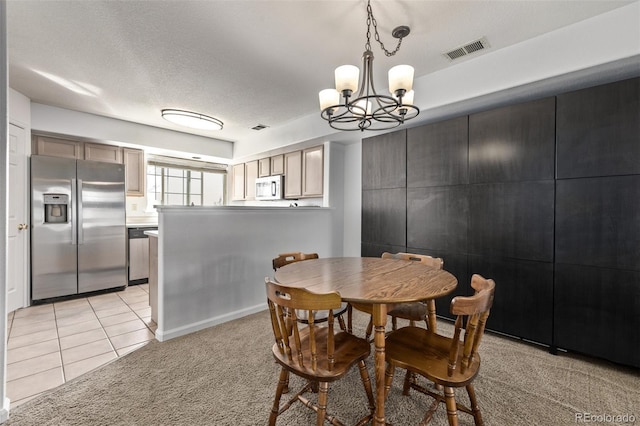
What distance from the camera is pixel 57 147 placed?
400 centimetres

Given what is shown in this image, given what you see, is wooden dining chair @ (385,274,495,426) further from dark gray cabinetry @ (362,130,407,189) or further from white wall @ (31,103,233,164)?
white wall @ (31,103,233,164)

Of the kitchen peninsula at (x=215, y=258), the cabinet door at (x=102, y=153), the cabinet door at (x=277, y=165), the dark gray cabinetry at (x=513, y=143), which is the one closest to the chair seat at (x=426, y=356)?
the dark gray cabinetry at (x=513, y=143)

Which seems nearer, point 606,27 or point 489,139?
point 606,27

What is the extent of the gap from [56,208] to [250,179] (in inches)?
115

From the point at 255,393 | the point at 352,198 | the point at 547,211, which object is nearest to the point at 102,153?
the point at 352,198

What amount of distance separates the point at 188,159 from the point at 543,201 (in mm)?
5607

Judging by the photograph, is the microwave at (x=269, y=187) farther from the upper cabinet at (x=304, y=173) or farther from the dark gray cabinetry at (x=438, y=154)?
the dark gray cabinetry at (x=438, y=154)

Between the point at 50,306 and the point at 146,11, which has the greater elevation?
the point at 146,11

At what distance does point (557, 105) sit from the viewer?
2.36 meters

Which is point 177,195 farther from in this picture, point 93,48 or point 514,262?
point 514,262

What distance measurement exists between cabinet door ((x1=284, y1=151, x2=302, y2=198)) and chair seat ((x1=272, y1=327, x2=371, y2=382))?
327 cm

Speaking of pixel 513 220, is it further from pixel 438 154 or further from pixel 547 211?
pixel 438 154

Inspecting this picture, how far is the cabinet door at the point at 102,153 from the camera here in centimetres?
425

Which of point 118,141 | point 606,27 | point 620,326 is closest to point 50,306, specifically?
point 118,141
